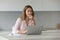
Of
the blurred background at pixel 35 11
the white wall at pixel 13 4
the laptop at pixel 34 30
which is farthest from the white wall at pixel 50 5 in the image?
the laptop at pixel 34 30

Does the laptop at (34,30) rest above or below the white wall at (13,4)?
below

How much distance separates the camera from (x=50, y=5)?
3.56 metres

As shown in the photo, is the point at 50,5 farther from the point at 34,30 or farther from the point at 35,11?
the point at 34,30

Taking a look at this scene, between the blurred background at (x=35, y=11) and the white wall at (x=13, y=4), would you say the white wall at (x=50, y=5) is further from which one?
the white wall at (x=13, y=4)

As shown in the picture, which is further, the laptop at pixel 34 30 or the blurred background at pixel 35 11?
the blurred background at pixel 35 11

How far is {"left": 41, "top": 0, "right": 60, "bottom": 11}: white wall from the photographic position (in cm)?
354

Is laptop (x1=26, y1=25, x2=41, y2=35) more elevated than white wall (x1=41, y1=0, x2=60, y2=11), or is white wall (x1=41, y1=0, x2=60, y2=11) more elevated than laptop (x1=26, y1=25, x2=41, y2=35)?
white wall (x1=41, y1=0, x2=60, y2=11)

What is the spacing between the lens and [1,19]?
372cm

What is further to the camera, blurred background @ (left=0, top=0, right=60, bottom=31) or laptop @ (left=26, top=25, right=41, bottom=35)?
blurred background @ (left=0, top=0, right=60, bottom=31)

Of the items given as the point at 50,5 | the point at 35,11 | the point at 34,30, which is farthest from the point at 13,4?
the point at 34,30

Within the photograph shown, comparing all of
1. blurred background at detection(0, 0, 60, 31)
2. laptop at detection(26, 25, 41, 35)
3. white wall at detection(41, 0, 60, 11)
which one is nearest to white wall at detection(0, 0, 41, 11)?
blurred background at detection(0, 0, 60, 31)

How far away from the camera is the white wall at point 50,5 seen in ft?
11.6

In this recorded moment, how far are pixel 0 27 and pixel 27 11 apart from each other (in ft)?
5.54

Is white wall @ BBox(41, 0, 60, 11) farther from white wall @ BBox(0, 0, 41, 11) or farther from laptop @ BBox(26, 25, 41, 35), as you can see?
laptop @ BBox(26, 25, 41, 35)
